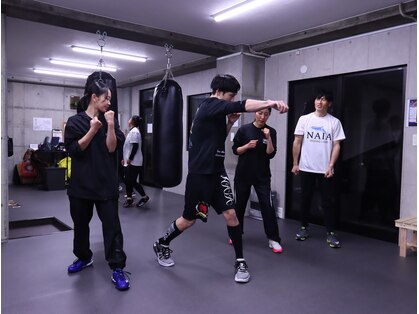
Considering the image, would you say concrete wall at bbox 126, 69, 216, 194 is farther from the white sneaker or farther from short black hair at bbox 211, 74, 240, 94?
short black hair at bbox 211, 74, 240, 94

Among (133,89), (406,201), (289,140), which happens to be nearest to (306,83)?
(289,140)

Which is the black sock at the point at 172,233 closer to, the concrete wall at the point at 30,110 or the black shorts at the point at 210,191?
the black shorts at the point at 210,191

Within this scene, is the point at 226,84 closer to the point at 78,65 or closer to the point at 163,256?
the point at 163,256

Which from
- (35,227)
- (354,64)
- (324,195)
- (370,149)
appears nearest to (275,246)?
(324,195)

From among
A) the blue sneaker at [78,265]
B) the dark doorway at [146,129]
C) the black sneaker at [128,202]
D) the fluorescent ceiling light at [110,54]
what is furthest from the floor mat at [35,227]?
the dark doorway at [146,129]

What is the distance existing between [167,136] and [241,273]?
1.25 metres

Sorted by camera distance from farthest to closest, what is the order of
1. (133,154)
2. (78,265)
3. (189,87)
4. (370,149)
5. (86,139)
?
(189,87)
(133,154)
(370,149)
(78,265)
(86,139)

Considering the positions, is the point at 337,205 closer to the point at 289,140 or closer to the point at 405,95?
the point at 289,140

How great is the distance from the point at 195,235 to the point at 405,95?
9.21ft

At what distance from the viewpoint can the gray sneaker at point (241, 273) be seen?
2.84 metres

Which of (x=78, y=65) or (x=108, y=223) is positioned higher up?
(x=78, y=65)

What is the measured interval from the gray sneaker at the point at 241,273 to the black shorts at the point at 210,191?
46cm

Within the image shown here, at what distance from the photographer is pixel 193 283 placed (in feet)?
9.29

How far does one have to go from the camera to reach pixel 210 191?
111 inches
